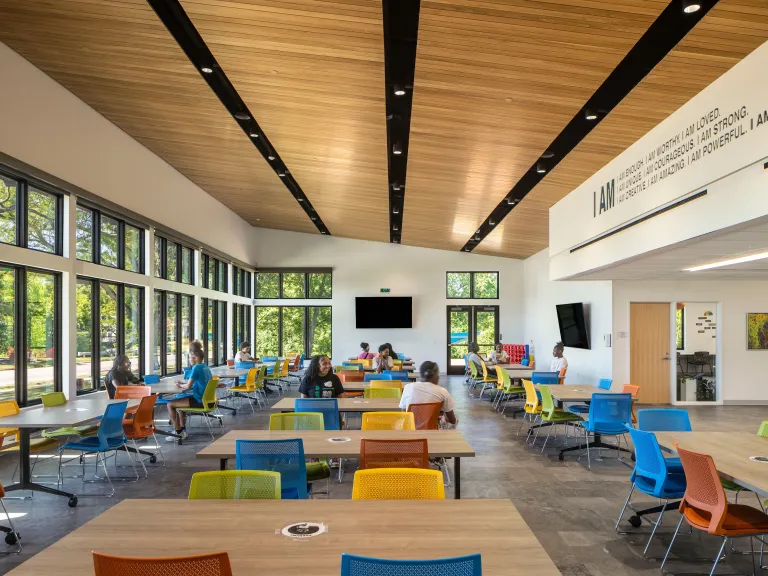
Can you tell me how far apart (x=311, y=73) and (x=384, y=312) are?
13.7m

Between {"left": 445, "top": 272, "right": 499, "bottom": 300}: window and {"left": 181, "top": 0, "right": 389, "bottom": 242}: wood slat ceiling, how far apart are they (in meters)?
9.28

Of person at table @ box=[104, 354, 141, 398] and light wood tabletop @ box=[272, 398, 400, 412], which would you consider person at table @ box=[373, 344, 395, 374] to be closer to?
person at table @ box=[104, 354, 141, 398]

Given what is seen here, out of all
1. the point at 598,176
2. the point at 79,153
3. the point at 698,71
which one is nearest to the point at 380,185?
the point at 598,176

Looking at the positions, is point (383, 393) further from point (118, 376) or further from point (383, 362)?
point (383, 362)

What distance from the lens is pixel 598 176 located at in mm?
8820

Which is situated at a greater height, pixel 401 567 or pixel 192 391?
pixel 401 567

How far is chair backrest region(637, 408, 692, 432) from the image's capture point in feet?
18.8

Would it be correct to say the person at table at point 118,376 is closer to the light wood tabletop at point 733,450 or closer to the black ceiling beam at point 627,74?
the black ceiling beam at point 627,74

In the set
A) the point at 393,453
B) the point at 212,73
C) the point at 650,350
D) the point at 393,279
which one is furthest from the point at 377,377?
the point at 393,279

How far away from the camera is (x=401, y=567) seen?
1995 millimetres

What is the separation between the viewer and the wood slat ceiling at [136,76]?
6422 millimetres

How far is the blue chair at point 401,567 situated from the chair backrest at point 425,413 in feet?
13.4

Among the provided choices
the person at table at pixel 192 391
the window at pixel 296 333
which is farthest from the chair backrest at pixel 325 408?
the window at pixel 296 333

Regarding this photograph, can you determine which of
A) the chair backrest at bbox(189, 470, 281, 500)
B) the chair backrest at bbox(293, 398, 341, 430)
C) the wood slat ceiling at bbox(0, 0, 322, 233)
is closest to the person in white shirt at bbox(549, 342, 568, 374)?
the wood slat ceiling at bbox(0, 0, 322, 233)
